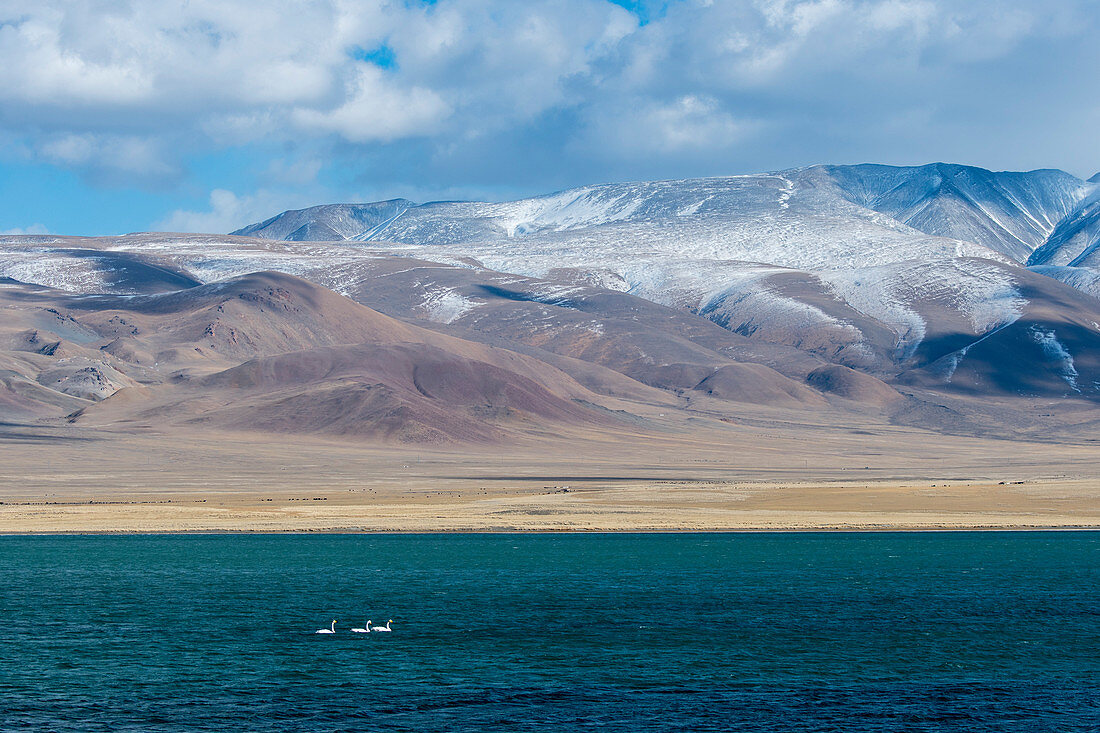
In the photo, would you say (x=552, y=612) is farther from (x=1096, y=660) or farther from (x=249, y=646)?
(x=1096, y=660)

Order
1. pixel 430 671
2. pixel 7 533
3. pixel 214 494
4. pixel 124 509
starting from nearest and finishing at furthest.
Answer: pixel 430 671
pixel 7 533
pixel 124 509
pixel 214 494

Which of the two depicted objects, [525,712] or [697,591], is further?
[697,591]

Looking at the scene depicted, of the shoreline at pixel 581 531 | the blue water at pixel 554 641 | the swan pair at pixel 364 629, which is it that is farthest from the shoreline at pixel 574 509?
the swan pair at pixel 364 629

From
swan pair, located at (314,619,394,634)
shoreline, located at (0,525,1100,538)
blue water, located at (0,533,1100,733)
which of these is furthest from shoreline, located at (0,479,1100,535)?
swan pair, located at (314,619,394,634)

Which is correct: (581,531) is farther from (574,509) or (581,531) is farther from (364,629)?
(364,629)

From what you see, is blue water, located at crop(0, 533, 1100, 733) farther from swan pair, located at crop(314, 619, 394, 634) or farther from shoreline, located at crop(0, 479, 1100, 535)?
shoreline, located at crop(0, 479, 1100, 535)

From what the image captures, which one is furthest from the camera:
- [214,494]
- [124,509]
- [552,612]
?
[214,494]

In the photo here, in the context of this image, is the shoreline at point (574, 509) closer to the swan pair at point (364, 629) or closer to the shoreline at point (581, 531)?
the shoreline at point (581, 531)

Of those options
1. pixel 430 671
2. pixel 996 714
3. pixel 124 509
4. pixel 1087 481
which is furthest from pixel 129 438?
pixel 996 714
